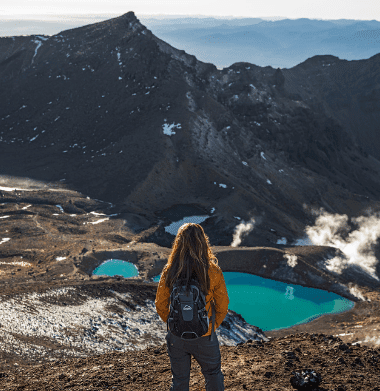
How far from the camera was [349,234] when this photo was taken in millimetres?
94625

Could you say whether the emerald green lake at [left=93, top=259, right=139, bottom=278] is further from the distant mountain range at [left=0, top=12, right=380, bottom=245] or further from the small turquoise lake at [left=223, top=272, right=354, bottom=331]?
the distant mountain range at [left=0, top=12, right=380, bottom=245]

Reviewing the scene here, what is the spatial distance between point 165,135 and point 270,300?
5940 centimetres

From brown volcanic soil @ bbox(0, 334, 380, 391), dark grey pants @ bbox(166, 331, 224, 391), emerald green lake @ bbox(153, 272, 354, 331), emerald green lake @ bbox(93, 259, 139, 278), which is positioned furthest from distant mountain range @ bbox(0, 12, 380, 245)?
dark grey pants @ bbox(166, 331, 224, 391)

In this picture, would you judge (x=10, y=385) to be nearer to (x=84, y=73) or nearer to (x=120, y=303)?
(x=120, y=303)

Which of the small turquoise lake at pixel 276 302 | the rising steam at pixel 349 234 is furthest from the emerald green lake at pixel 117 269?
the rising steam at pixel 349 234

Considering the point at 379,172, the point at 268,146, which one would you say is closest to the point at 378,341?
the point at 268,146

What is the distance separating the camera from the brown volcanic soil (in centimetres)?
1124

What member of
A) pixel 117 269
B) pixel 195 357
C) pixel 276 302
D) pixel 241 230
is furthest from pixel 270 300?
pixel 195 357

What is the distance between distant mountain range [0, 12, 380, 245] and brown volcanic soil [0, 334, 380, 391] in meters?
55.8

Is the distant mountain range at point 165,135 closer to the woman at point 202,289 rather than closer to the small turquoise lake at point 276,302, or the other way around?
the small turquoise lake at point 276,302

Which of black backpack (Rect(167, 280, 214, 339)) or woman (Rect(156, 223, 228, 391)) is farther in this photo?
woman (Rect(156, 223, 228, 391))

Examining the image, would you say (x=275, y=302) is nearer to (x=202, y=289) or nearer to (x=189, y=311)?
(x=202, y=289)

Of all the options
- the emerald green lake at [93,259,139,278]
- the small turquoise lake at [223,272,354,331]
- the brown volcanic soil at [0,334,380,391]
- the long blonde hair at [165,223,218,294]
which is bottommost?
the small turquoise lake at [223,272,354,331]

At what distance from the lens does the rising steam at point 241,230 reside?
71.9 meters
